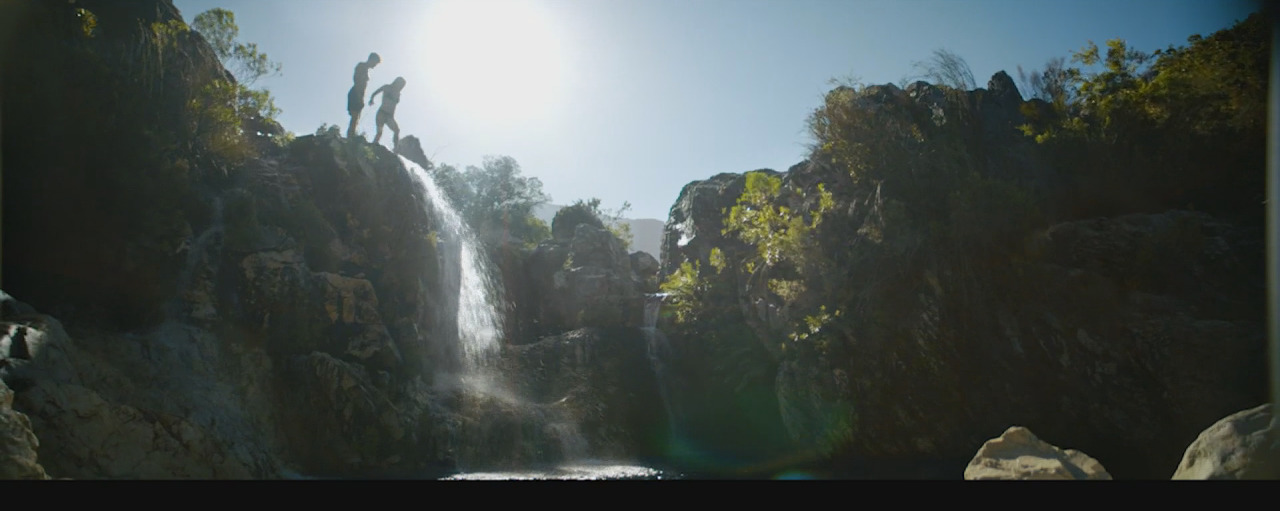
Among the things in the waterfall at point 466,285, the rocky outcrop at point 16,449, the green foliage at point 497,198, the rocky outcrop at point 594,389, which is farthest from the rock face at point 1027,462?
A: the green foliage at point 497,198

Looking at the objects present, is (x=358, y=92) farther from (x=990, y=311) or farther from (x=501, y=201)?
(x=990, y=311)

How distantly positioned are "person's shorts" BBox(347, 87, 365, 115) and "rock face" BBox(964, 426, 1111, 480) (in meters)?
23.5

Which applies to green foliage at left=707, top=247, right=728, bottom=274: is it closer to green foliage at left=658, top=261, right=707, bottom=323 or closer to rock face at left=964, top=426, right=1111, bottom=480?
green foliage at left=658, top=261, right=707, bottom=323

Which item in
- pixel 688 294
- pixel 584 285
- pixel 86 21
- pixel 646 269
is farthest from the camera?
pixel 646 269

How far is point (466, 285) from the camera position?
78.3 feet

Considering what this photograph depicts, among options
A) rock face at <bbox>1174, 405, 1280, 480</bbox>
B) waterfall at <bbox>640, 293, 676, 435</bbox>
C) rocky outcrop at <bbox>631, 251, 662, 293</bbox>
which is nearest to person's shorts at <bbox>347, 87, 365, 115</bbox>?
rocky outcrop at <bbox>631, 251, 662, 293</bbox>

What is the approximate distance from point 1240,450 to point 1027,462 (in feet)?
6.37

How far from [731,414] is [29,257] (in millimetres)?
18246

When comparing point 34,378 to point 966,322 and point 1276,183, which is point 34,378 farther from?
point 1276,183

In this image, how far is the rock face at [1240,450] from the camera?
250 inches

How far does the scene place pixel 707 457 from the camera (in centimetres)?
1984

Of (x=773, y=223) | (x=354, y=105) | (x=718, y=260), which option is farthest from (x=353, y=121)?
(x=773, y=223)

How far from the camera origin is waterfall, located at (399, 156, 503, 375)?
2208cm

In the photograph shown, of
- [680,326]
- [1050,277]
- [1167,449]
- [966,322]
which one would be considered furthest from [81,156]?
[1167,449]
